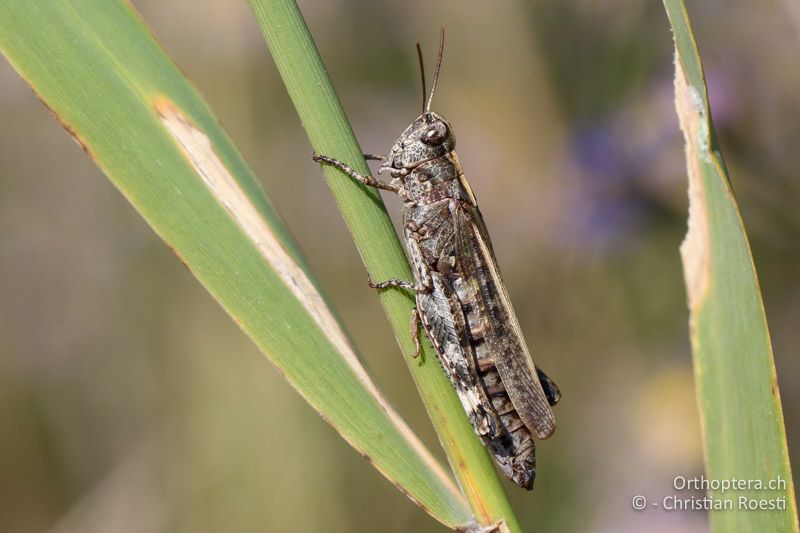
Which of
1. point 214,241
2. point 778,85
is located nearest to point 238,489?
point 214,241

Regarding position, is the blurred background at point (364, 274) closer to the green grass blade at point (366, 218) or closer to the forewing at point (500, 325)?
the forewing at point (500, 325)

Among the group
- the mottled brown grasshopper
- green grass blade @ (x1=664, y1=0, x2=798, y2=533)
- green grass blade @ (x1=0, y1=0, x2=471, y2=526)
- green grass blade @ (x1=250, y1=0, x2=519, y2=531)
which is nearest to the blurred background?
the mottled brown grasshopper

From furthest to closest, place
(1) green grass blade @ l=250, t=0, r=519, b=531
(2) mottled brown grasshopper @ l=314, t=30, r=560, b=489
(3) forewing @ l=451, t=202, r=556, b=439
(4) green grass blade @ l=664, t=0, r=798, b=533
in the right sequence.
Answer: (3) forewing @ l=451, t=202, r=556, b=439
(2) mottled brown grasshopper @ l=314, t=30, r=560, b=489
(1) green grass blade @ l=250, t=0, r=519, b=531
(4) green grass blade @ l=664, t=0, r=798, b=533

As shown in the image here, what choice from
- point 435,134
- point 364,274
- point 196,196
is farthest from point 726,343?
point 364,274

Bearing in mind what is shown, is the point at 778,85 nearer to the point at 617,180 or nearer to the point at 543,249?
the point at 617,180

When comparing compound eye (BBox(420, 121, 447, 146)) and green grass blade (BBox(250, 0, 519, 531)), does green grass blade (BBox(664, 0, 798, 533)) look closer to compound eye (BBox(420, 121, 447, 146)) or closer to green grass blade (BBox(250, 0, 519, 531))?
green grass blade (BBox(250, 0, 519, 531))

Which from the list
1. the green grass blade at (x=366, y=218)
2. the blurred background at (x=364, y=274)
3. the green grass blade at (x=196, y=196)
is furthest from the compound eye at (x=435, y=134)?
the blurred background at (x=364, y=274)

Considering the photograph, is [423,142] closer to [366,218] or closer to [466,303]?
[466,303]
